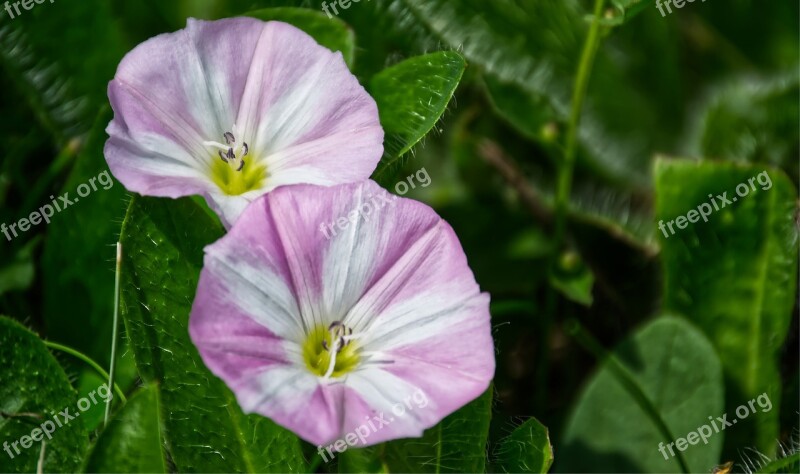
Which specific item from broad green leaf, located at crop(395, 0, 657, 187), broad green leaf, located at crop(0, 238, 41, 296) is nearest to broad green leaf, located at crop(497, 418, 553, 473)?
broad green leaf, located at crop(395, 0, 657, 187)

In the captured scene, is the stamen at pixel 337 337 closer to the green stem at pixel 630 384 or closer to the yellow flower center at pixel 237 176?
the yellow flower center at pixel 237 176

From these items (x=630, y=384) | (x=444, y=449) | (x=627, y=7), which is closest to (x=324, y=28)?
(x=627, y=7)

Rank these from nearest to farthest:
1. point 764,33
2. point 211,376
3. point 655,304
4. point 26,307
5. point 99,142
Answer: point 211,376, point 99,142, point 26,307, point 655,304, point 764,33

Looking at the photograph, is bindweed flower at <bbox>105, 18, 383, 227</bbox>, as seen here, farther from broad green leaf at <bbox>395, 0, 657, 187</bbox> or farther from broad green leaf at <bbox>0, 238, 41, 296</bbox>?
broad green leaf at <bbox>395, 0, 657, 187</bbox>

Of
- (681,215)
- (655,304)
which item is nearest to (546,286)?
(655,304)

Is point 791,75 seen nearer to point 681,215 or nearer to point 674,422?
point 681,215

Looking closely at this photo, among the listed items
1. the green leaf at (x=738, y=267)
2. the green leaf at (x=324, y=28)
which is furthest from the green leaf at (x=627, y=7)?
the green leaf at (x=324, y=28)
